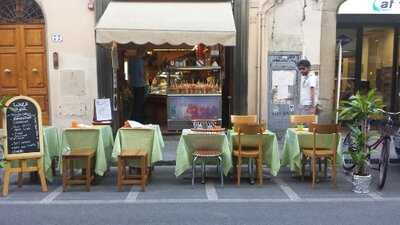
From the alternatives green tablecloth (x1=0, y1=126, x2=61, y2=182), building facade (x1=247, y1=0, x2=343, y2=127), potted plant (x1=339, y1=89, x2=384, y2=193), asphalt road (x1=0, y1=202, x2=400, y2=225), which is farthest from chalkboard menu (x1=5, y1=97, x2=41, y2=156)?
building facade (x1=247, y1=0, x2=343, y2=127)

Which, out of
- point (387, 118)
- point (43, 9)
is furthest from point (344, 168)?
point (43, 9)

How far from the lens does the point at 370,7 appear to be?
448 inches

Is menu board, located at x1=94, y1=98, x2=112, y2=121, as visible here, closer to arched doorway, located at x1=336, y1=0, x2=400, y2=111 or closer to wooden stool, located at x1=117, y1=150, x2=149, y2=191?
wooden stool, located at x1=117, y1=150, x2=149, y2=191

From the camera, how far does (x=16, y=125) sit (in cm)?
677

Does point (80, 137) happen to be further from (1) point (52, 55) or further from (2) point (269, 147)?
(1) point (52, 55)

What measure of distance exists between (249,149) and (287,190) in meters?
0.91

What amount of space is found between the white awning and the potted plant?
282 cm

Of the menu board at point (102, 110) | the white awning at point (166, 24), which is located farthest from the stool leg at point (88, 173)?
the white awning at point (166, 24)

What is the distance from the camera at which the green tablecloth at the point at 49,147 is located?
7000 millimetres

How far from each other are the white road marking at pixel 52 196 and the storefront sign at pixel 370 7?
791cm

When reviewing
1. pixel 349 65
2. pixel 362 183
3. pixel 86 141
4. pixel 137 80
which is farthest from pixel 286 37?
pixel 86 141

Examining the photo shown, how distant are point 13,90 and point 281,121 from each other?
6365 millimetres

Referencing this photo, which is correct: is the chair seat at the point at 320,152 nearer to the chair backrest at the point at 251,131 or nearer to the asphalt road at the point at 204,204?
the asphalt road at the point at 204,204

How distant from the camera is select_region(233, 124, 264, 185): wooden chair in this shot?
6.96 metres
